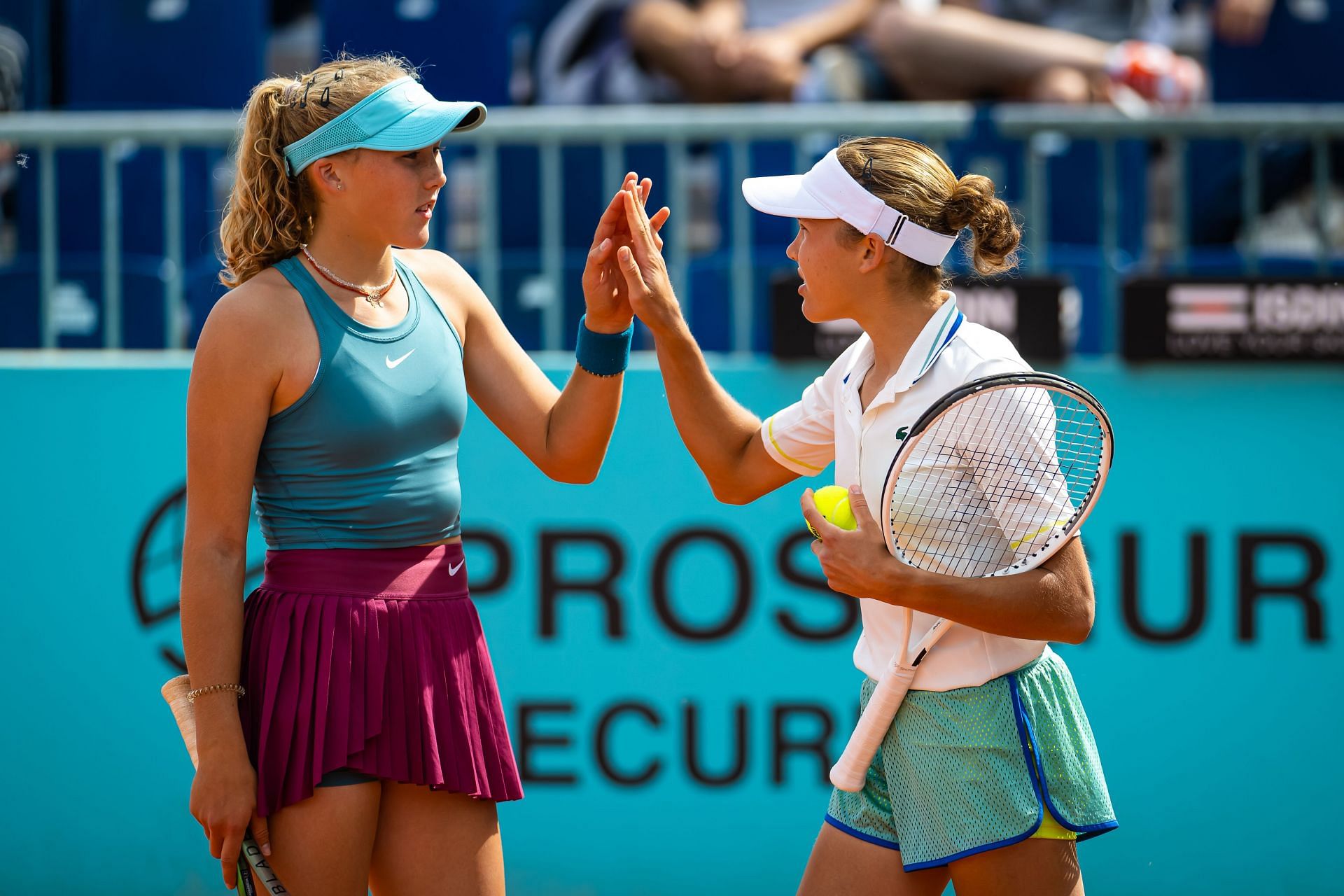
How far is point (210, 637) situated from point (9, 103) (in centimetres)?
418

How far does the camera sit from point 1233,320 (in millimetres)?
4141

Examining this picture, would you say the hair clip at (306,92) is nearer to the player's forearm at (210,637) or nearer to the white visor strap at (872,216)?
the player's forearm at (210,637)

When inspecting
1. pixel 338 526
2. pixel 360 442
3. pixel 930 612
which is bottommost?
pixel 930 612

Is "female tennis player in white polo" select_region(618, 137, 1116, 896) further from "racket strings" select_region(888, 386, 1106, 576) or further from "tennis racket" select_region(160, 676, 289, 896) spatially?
"tennis racket" select_region(160, 676, 289, 896)

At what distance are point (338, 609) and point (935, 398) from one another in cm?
100

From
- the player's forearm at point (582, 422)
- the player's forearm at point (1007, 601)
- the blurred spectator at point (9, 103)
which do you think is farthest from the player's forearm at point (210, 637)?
the blurred spectator at point (9, 103)

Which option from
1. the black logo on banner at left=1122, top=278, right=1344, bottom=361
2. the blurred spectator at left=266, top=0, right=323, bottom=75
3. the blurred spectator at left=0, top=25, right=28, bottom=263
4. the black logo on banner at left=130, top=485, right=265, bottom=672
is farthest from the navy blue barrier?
the black logo on banner at left=1122, top=278, right=1344, bottom=361

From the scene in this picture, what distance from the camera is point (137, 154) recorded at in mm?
5453

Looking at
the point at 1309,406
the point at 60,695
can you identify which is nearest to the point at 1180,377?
the point at 1309,406

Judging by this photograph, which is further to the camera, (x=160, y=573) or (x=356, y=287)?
(x=160, y=573)

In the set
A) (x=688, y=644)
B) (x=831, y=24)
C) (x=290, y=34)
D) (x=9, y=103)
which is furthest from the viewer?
(x=290, y=34)

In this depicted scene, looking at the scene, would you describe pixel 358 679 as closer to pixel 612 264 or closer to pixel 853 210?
pixel 612 264

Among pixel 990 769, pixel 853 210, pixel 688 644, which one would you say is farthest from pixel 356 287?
pixel 688 644

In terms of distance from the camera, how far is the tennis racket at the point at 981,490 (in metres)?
2.19
